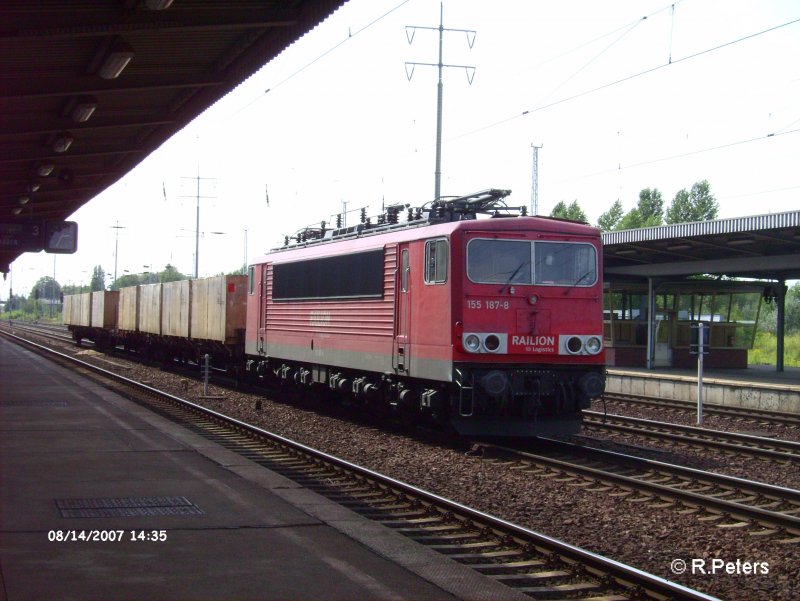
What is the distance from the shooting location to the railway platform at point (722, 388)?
67.4 feet

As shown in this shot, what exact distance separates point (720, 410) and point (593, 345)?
7275 millimetres

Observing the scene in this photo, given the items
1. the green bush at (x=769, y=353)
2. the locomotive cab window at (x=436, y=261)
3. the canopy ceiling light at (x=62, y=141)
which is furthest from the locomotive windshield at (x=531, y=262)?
the green bush at (x=769, y=353)

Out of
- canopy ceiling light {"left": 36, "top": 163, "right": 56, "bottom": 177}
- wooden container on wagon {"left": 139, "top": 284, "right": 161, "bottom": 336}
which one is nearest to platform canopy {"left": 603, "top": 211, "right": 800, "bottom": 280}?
canopy ceiling light {"left": 36, "top": 163, "right": 56, "bottom": 177}

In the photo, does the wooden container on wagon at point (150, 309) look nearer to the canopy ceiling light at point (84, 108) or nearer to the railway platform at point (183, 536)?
the canopy ceiling light at point (84, 108)

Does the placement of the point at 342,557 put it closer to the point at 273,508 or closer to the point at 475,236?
the point at 273,508

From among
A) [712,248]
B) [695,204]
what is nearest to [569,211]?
[695,204]

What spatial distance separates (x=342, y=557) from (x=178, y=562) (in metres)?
1.21

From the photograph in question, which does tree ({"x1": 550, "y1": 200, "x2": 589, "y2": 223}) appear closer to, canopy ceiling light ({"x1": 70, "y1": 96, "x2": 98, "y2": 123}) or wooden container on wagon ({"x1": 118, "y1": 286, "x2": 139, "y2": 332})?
wooden container on wagon ({"x1": 118, "y1": 286, "x2": 139, "y2": 332})

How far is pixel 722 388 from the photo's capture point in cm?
2191

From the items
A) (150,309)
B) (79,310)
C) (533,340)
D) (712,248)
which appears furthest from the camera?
(79,310)

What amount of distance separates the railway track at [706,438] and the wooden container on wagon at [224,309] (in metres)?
11.6

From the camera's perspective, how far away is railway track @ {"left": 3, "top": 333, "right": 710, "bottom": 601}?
22.3 feet

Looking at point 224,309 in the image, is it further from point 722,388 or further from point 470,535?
point 470,535

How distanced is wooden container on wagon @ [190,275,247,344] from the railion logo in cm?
1414
